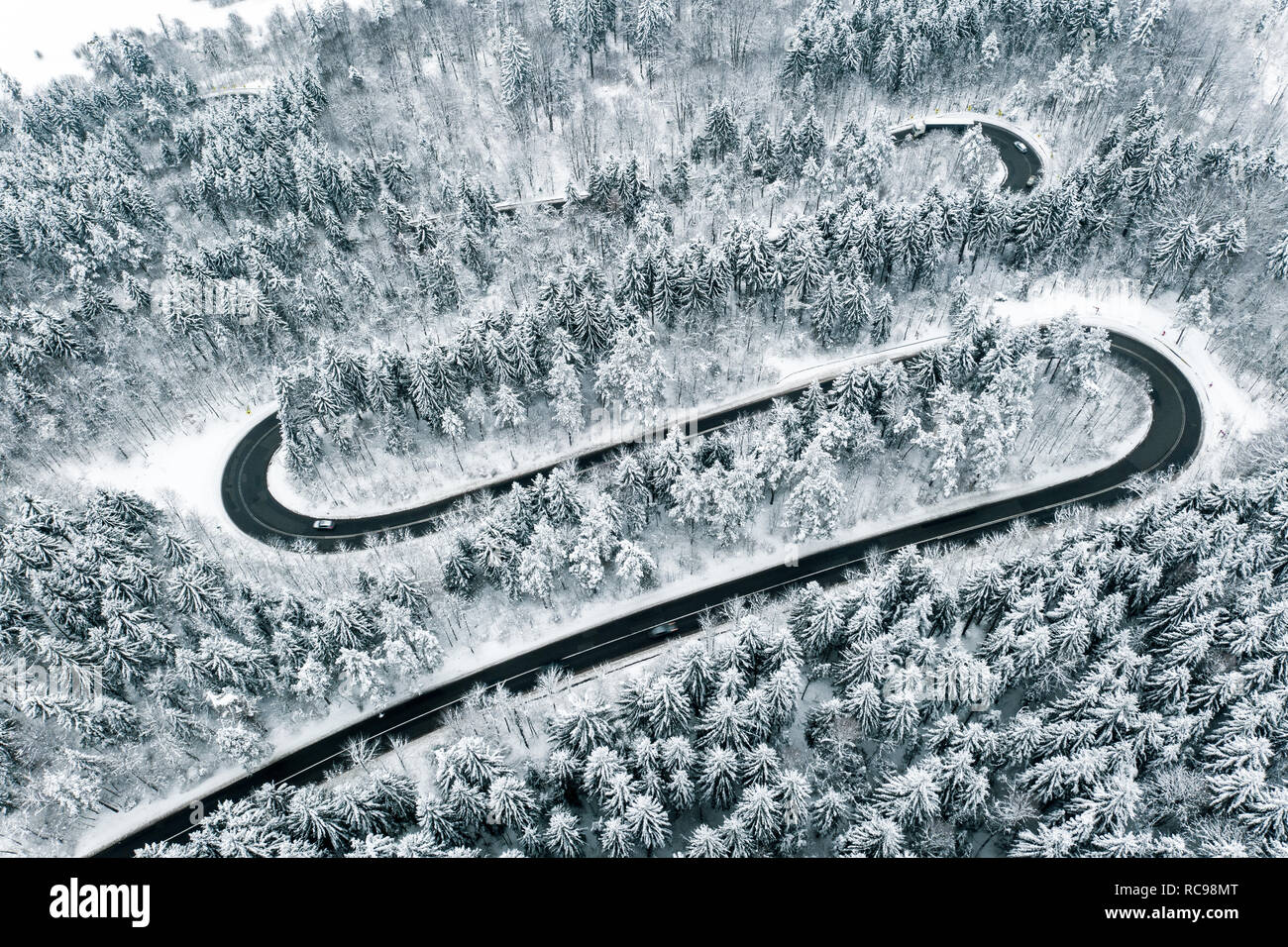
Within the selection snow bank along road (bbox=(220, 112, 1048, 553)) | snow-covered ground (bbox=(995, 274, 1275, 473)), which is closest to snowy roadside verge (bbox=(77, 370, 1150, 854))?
snow-covered ground (bbox=(995, 274, 1275, 473))

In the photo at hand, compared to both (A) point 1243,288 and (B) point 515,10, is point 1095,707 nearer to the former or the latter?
(A) point 1243,288

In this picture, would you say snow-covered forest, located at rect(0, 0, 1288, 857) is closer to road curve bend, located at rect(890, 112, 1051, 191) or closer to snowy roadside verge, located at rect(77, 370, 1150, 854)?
snowy roadside verge, located at rect(77, 370, 1150, 854)

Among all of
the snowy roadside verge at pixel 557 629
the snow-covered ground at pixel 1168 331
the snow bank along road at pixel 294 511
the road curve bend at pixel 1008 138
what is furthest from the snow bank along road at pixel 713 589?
the road curve bend at pixel 1008 138

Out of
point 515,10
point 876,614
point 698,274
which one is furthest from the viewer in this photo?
point 515,10

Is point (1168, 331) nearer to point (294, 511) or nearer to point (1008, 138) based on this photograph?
point (1008, 138)

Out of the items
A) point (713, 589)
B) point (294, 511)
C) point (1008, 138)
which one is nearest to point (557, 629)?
point (713, 589)
